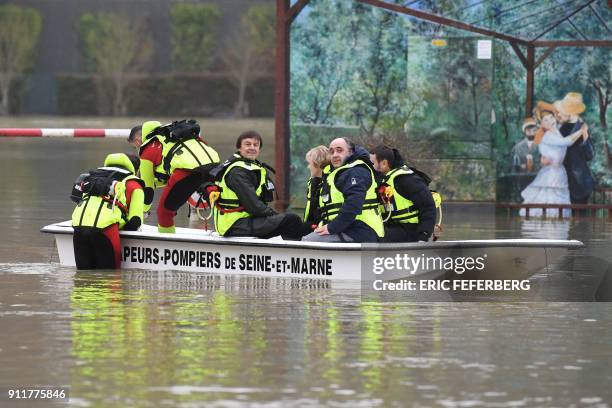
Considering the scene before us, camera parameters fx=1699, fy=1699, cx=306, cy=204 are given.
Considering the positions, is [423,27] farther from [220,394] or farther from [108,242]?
[220,394]

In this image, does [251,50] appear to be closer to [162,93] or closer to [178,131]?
[162,93]

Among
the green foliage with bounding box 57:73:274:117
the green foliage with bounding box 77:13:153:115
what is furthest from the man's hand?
the green foliage with bounding box 57:73:274:117

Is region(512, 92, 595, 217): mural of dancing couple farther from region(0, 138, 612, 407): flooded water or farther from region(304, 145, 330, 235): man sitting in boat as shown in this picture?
region(304, 145, 330, 235): man sitting in boat

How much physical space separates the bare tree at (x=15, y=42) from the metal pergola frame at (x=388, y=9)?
142ft

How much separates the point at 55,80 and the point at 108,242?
52537mm

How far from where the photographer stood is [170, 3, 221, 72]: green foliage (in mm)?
66062

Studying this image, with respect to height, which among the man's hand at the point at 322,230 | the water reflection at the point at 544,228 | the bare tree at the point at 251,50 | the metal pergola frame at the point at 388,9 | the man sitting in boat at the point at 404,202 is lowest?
the water reflection at the point at 544,228

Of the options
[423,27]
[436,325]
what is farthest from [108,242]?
[423,27]

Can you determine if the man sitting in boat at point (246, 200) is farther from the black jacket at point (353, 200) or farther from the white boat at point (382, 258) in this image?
the black jacket at point (353, 200)

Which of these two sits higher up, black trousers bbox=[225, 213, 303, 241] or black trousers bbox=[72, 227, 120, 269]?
black trousers bbox=[225, 213, 303, 241]

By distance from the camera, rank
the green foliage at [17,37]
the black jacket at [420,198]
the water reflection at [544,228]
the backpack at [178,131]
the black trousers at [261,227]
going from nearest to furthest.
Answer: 1. the black jacket at [420,198]
2. the black trousers at [261,227]
3. the backpack at [178,131]
4. the water reflection at [544,228]
5. the green foliage at [17,37]

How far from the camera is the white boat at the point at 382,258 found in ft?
46.8

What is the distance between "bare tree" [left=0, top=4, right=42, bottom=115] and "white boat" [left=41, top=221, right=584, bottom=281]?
168ft

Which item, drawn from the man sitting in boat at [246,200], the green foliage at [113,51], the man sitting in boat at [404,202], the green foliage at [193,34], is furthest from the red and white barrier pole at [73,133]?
the green foliage at [193,34]
